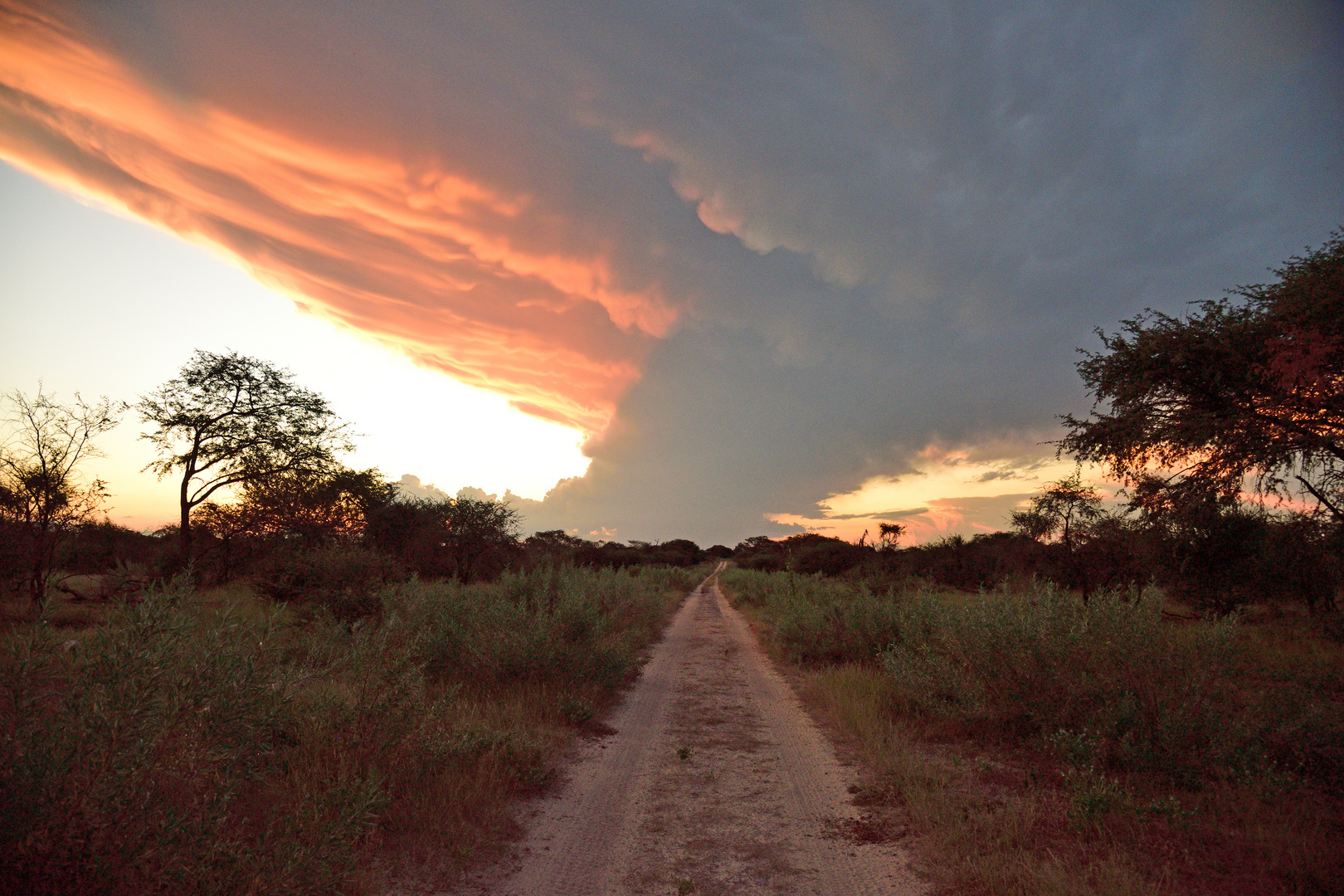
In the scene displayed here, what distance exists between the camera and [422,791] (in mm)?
5320

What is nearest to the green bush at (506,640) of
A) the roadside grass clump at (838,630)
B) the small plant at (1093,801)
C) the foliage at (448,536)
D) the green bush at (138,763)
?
the roadside grass clump at (838,630)

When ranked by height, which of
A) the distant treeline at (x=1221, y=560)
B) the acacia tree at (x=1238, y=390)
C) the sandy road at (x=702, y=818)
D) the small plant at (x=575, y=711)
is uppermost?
the acacia tree at (x=1238, y=390)

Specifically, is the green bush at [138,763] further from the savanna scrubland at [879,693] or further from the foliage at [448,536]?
the foliage at [448,536]

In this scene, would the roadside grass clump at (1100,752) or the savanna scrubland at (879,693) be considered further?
the roadside grass clump at (1100,752)

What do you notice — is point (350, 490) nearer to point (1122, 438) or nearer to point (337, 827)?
point (337, 827)

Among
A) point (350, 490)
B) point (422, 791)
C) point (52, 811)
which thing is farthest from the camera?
point (350, 490)

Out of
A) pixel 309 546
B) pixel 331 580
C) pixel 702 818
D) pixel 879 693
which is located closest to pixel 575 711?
pixel 702 818

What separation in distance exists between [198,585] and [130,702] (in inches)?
778

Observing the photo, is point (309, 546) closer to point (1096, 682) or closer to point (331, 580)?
Result: point (331, 580)

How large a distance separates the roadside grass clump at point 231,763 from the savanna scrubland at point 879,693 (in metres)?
0.02

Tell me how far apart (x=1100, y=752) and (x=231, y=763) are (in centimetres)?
748

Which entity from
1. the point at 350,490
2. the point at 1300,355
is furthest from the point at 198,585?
the point at 1300,355

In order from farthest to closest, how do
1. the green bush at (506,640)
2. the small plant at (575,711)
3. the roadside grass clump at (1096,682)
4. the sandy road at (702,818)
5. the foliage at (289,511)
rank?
the foliage at (289,511)
the green bush at (506,640)
the small plant at (575,711)
the roadside grass clump at (1096,682)
the sandy road at (702,818)

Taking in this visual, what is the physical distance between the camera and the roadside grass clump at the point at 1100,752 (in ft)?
13.9
